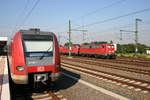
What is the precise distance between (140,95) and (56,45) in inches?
159

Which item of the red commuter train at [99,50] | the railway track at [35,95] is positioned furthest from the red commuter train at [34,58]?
the red commuter train at [99,50]

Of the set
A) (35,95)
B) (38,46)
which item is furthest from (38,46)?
(35,95)

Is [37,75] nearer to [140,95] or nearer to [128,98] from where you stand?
[128,98]

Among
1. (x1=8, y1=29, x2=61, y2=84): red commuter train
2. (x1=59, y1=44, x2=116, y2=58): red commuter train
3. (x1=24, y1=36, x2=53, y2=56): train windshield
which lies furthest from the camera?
(x1=59, y1=44, x2=116, y2=58): red commuter train

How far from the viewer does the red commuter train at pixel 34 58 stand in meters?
5.46

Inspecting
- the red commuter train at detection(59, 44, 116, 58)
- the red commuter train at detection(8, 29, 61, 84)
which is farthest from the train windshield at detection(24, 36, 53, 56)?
the red commuter train at detection(59, 44, 116, 58)

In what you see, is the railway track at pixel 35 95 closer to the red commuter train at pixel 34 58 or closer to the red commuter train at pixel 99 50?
the red commuter train at pixel 34 58

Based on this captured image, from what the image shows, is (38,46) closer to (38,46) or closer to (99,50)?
(38,46)

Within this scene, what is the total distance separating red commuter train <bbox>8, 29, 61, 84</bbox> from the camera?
5.46 m

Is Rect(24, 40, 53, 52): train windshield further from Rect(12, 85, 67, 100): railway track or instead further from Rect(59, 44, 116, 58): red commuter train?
Rect(59, 44, 116, 58): red commuter train

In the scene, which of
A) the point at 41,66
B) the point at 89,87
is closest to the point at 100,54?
the point at 89,87

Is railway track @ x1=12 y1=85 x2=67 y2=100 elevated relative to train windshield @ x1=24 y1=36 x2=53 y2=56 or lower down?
lower down

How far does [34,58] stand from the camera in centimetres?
568

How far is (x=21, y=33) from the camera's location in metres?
5.88
